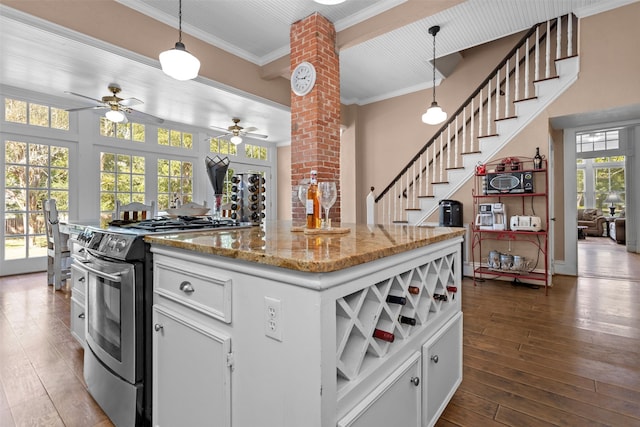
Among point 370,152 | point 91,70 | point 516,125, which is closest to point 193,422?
point 91,70

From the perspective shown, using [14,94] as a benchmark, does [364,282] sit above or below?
below

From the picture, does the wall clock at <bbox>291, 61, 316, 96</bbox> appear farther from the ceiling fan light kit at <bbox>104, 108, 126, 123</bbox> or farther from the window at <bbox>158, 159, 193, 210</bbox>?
the window at <bbox>158, 159, 193, 210</bbox>

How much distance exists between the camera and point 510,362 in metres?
2.03

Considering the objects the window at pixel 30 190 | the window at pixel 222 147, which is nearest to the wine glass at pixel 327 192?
the window at pixel 30 190

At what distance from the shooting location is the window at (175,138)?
234 inches

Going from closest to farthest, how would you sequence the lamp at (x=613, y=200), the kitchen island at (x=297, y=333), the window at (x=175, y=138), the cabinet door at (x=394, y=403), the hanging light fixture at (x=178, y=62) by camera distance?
the kitchen island at (x=297, y=333), the cabinet door at (x=394, y=403), the hanging light fixture at (x=178, y=62), the window at (x=175, y=138), the lamp at (x=613, y=200)

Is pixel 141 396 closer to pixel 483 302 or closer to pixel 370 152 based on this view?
pixel 483 302

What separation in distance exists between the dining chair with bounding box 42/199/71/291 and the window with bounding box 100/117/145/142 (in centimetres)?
181

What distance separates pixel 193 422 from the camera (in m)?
1.14

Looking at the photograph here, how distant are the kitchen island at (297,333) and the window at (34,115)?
5014 millimetres

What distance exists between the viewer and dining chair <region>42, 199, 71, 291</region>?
3793mm

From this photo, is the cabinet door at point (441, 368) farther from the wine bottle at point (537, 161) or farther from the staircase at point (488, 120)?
the staircase at point (488, 120)

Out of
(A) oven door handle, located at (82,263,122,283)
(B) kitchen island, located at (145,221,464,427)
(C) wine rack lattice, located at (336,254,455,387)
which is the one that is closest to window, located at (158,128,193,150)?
(A) oven door handle, located at (82,263,122,283)

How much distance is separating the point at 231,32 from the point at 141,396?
3901 millimetres
